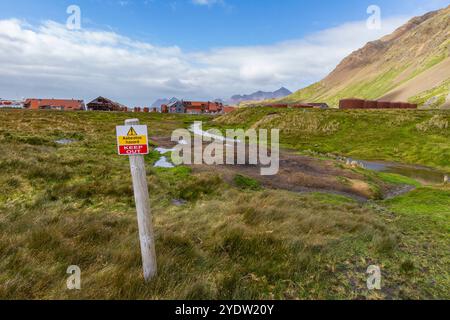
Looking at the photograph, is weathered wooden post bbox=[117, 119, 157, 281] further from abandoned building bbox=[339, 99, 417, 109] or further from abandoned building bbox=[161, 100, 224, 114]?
Result: abandoned building bbox=[161, 100, 224, 114]

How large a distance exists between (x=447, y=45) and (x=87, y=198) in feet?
734

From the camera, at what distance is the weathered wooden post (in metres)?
5.21

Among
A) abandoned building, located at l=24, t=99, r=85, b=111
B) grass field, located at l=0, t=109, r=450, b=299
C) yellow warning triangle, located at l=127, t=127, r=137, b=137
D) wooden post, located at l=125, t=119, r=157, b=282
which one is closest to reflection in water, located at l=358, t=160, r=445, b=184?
grass field, located at l=0, t=109, r=450, b=299

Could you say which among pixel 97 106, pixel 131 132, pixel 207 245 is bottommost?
pixel 207 245

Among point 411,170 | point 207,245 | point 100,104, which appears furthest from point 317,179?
point 100,104

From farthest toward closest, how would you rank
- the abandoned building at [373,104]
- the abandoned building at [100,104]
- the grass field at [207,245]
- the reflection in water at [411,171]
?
the abandoned building at [100,104]
the abandoned building at [373,104]
the reflection in water at [411,171]
the grass field at [207,245]

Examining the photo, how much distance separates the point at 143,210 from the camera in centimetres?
550

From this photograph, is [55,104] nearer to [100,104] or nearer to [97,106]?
[97,106]

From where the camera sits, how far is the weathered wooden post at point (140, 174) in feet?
17.1

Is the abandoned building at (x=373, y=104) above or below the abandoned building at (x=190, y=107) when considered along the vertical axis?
below

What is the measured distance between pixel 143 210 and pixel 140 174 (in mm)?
732

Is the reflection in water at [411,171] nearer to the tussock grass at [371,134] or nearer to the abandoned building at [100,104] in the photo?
the tussock grass at [371,134]

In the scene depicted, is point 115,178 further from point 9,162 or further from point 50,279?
point 50,279

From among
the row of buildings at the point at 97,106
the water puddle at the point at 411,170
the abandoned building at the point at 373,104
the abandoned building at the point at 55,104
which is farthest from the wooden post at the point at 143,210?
the abandoned building at the point at 55,104
